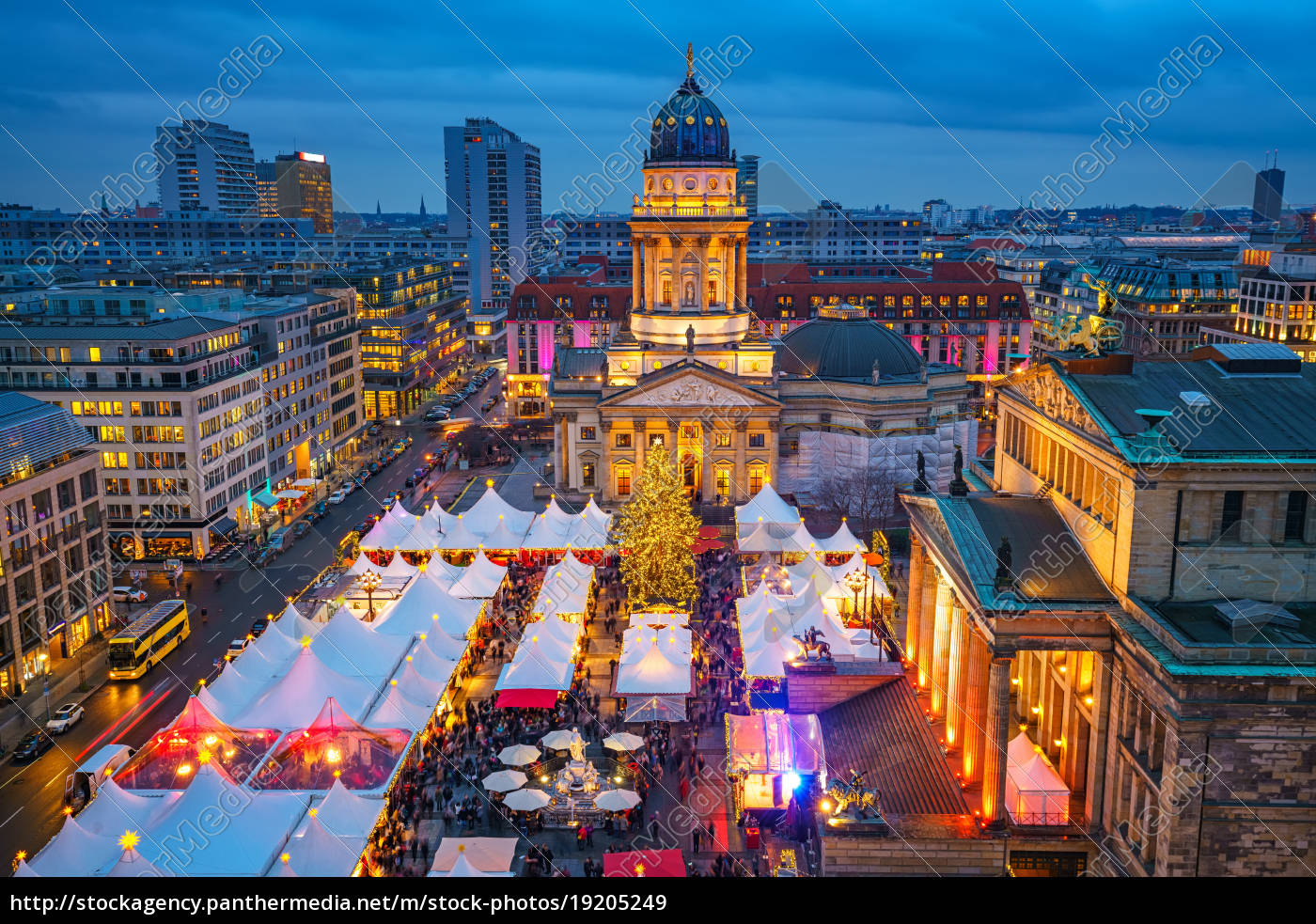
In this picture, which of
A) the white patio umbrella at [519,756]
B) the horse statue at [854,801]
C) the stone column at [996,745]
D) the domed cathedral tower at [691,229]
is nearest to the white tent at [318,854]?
the white patio umbrella at [519,756]

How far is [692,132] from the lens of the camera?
332ft

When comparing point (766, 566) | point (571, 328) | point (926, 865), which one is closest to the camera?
point (926, 865)

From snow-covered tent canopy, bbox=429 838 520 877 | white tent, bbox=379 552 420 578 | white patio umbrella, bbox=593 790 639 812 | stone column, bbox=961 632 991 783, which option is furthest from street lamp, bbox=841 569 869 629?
snow-covered tent canopy, bbox=429 838 520 877

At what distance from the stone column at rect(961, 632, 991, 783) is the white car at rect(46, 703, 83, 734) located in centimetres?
4101

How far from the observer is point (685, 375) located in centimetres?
9462

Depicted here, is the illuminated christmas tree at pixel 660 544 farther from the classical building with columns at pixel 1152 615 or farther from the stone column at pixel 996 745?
the stone column at pixel 996 745

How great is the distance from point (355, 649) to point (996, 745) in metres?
29.3

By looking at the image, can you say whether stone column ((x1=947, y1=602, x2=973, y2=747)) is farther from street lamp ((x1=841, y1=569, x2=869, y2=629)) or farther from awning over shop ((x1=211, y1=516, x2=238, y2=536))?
awning over shop ((x1=211, y1=516, x2=238, y2=536))

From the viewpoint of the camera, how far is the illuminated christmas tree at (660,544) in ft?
208

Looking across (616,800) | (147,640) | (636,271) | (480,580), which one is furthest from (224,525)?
(616,800)

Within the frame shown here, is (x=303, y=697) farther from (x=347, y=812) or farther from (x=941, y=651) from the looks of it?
(x=941, y=651)
